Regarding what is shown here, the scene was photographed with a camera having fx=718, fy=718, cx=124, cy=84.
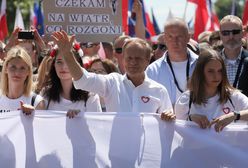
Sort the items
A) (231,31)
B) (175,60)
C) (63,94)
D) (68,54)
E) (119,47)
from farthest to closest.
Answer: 1. (119,47)
2. (231,31)
3. (175,60)
4. (63,94)
5. (68,54)

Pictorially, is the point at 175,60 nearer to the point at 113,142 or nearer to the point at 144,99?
the point at 144,99

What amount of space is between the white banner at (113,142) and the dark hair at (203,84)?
234mm

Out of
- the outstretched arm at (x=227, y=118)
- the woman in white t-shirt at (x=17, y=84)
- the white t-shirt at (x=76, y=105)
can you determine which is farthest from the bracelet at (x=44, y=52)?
the outstretched arm at (x=227, y=118)

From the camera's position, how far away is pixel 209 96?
19.6 feet

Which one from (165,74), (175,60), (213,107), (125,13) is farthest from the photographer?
(125,13)

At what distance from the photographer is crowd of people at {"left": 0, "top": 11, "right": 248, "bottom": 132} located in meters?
5.80

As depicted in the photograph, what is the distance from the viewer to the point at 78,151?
594 cm

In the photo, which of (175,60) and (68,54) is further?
(175,60)

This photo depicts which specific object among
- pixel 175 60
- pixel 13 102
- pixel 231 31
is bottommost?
pixel 13 102

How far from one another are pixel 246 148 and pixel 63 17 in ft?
7.28

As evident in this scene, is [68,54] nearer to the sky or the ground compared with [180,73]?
nearer to the sky

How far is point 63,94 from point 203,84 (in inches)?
49.0

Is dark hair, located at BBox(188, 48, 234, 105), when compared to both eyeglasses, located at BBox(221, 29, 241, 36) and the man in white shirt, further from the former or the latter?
eyeglasses, located at BBox(221, 29, 241, 36)

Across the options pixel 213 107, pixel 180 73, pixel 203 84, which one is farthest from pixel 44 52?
pixel 213 107
